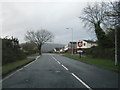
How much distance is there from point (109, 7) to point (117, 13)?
1593 mm

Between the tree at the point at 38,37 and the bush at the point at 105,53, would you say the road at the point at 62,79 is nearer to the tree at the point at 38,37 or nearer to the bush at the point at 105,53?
the bush at the point at 105,53

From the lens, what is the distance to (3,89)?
26.1 feet

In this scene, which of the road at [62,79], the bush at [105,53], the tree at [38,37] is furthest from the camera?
the tree at [38,37]

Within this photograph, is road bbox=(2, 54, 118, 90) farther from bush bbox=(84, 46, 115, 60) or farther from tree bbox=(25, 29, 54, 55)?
tree bbox=(25, 29, 54, 55)

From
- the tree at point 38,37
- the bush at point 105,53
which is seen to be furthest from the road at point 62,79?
the tree at point 38,37

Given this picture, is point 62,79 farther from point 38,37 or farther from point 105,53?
point 38,37

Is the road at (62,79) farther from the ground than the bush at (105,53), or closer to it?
closer to it

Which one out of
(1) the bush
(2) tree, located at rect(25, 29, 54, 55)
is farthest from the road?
(2) tree, located at rect(25, 29, 54, 55)

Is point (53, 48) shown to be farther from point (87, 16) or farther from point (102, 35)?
point (102, 35)

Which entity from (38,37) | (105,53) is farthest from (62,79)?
(38,37)

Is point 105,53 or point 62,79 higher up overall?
point 105,53

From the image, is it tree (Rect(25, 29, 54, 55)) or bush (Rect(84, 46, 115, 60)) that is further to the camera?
tree (Rect(25, 29, 54, 55))

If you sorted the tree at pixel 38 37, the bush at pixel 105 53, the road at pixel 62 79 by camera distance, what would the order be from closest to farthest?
the road at pixel 62 79 < the bush at pixel 105 53 < the tree at pixel 38 37

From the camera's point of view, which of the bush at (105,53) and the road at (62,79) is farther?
the bush at (105,53)
